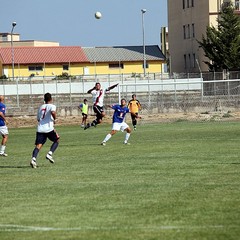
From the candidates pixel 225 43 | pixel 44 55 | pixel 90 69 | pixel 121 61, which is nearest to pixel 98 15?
pixel 225 43

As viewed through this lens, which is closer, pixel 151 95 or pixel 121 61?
pixel 151 95

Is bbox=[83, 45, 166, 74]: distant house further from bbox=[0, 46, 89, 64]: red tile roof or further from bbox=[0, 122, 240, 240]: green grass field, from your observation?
bbox=[0, 122, 240, 240]: green grass field

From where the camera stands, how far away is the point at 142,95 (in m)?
66.1

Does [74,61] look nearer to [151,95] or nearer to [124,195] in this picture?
[151,95]

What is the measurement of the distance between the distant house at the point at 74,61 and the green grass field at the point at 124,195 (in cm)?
8225

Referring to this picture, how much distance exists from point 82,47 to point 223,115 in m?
59.2

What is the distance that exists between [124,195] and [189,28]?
258 feet

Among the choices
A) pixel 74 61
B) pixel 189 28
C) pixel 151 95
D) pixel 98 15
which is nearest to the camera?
pixel 151 95

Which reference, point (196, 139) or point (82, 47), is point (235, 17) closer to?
point (82, 47)

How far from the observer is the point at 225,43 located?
81062 millimetres

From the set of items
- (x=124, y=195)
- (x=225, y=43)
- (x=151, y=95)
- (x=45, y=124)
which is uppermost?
(x=225, y=43)

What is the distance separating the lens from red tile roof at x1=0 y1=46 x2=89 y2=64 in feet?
358

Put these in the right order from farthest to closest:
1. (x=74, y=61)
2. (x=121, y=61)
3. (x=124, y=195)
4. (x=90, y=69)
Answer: (x=90, y=69) < (x=121, y=61) < (x=74, y=61) < (x=124, y=195)

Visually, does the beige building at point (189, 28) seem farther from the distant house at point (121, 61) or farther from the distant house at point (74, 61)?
the distant house at point (74, 61)
